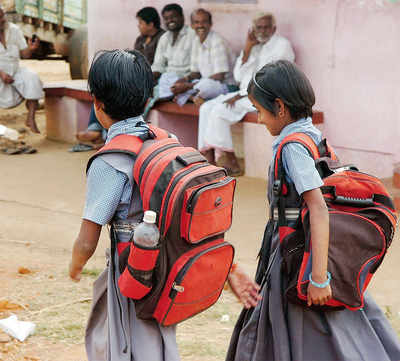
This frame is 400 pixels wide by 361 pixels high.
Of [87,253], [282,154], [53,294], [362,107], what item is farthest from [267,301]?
[362,107]

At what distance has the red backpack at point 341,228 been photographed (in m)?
2.26

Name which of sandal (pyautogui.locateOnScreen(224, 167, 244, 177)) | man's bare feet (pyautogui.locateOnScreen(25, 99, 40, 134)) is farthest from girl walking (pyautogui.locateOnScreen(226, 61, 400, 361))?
man's bare feet (pyautogui.locateOnScreen(25, 99, 40, 134))

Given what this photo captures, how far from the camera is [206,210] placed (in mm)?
1950

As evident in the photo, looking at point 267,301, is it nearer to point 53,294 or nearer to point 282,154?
point 282,154

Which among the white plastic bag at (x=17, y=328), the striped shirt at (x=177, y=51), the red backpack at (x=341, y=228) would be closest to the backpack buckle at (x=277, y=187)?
the red backpack at (x=341, y=228)

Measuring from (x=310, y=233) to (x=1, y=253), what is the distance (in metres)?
3.18

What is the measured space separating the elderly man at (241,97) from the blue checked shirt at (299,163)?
4666 millimetres

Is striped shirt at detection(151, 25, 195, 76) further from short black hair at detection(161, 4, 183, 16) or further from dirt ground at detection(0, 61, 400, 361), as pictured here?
dirt ground at detection(0, 61, 400, 361)

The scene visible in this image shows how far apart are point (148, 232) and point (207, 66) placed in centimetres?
611

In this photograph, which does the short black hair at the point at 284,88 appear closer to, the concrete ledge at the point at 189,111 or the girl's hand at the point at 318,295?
the girl's hand at the point at 318,295

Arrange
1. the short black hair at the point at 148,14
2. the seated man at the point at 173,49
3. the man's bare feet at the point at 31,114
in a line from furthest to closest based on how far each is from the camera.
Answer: the man's bare feet at the point at 31,114 → the short black hair at the point at 148,14 → the seated man at the point at 173,49

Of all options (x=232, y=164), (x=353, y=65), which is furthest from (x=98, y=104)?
(x=232, y=164)

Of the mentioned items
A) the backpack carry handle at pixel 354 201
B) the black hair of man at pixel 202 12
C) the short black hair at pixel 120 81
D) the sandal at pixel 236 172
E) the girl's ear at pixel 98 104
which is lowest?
the sandal at pixel 236 172

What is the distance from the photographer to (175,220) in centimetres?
192
